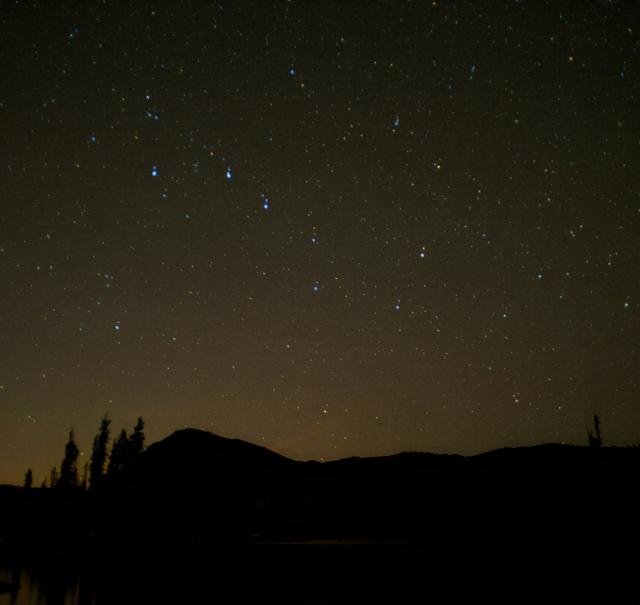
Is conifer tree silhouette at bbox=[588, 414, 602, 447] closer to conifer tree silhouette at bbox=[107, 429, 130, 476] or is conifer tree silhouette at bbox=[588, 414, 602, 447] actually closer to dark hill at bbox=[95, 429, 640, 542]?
dark hill at bbox=[95, 429, 640, 542]

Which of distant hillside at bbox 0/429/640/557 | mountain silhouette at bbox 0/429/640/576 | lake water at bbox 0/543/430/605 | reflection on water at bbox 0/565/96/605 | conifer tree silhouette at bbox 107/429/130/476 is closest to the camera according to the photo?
lake water at bbox 0/543/430/605

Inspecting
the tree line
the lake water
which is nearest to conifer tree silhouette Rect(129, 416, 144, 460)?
the tree line

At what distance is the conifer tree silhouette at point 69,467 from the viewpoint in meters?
70.7

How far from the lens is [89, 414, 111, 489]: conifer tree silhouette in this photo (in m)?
66.2

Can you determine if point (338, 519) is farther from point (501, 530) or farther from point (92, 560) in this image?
point (92, 560)

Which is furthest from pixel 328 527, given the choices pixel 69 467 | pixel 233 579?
pixel 69 467

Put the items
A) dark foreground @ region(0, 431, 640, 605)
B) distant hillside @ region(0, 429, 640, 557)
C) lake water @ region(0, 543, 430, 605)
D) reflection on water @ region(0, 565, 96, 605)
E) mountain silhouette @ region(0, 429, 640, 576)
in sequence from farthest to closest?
distant hillside @ region(0, 429, 640, 557), mountain silhouette @ region(0, 429, 640, 576), dark foreground @ region(0, 431, 640, 605), reflection on water @ region(0, 565, 96, 605), lake water @ region(0, 543, 430, 605)

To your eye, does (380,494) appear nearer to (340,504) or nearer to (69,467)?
(340,504)

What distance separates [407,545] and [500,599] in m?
13.7

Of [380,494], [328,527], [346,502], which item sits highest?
[380,494]

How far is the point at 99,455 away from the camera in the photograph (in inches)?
2670

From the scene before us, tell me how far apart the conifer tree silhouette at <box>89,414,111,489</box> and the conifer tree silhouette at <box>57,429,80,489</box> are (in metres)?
4.43

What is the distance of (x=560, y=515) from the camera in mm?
42250

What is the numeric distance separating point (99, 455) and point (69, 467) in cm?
644
